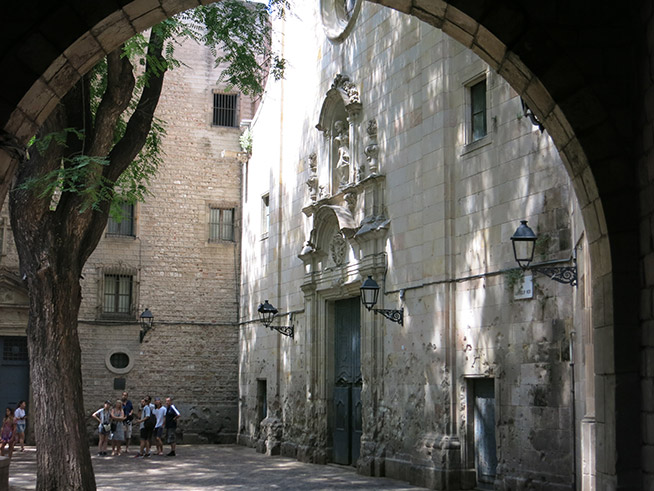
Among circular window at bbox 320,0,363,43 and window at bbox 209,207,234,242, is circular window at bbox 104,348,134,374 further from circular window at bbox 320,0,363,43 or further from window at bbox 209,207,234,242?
circular window at bbox 320,0,363,43

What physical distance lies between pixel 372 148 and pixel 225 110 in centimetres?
1117

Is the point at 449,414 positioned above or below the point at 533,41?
below

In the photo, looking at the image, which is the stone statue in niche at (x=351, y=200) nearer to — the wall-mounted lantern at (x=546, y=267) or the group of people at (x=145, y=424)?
the wall-mounted lantern at (x=546, y=267)

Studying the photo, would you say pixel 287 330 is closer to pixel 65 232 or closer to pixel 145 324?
pixel 145 324

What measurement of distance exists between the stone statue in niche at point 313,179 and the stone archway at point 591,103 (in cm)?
1322

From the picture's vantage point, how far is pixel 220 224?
27.0 metres

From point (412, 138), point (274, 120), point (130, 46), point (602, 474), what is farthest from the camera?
point (274, 120)

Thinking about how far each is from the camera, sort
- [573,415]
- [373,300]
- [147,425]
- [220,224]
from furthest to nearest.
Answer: [220,224], [147,425], [373,300], [573,415]

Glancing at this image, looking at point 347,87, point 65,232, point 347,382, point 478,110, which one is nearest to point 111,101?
point 65,232

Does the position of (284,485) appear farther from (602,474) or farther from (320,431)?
(602,474)

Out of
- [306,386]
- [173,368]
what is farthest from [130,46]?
[173,368]

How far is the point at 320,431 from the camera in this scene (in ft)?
63.0

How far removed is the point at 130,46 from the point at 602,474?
331 inches

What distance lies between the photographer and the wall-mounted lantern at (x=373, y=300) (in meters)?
15.6
